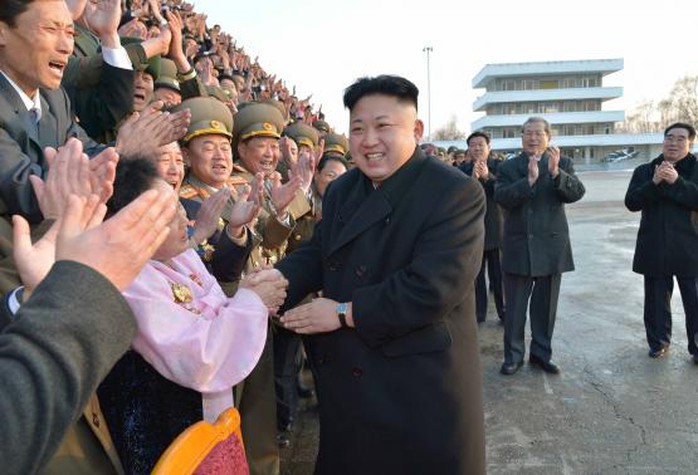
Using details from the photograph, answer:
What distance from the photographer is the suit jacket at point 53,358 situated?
2.77 feet

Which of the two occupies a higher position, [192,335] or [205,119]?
[205,119]

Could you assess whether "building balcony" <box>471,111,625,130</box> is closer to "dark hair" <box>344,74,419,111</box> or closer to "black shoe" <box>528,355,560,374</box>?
"black shoe" <box>528,355,560,374</box>

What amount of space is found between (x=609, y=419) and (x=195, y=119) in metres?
3.34

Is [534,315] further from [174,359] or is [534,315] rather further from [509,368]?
[174,359]

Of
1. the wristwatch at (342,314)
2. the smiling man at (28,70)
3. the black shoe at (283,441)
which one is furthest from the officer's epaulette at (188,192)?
the black shoe at (283,441)

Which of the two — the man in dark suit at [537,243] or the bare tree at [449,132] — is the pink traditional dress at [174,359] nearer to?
the man in dark suit at [537,243]

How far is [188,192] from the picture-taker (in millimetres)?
3078

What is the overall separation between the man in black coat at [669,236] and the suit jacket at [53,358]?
4991 mm

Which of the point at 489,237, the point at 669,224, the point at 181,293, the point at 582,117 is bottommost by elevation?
the point at 489,237

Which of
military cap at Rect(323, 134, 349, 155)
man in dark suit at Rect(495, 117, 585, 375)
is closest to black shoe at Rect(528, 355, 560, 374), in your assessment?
man in dark suit at Rect(495, 117, 585, 375)

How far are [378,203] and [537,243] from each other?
293cm

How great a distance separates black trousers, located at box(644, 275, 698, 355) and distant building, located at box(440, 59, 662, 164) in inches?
2607

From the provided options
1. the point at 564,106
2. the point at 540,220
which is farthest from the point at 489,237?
the point at 564,106

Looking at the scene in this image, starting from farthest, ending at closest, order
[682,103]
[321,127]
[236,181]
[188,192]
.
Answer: [682,103]
[321,127]
[236,181]
[188,192]
